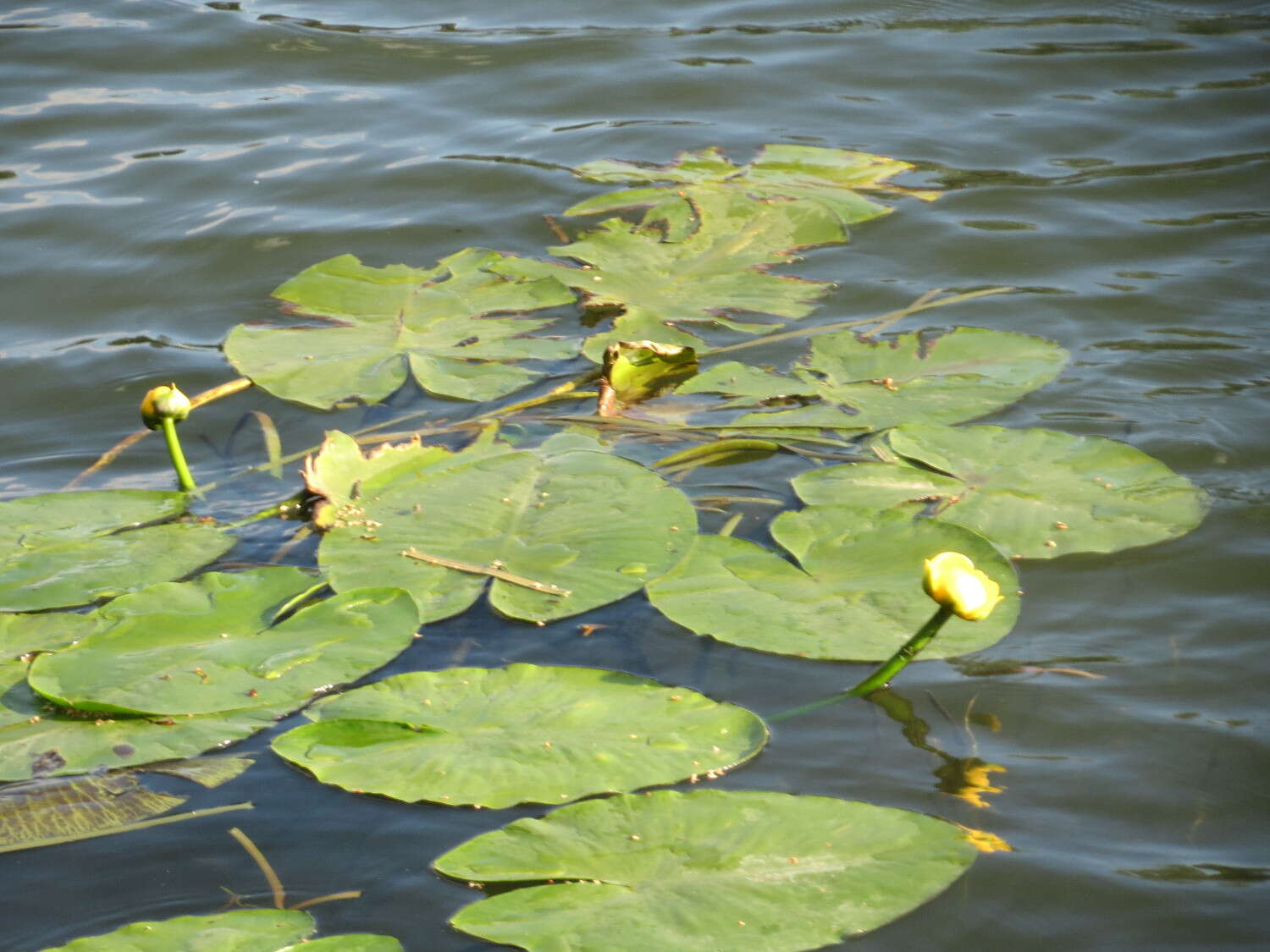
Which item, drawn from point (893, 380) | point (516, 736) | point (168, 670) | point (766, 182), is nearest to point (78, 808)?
point (168, 670)

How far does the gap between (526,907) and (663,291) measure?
169 centimetres

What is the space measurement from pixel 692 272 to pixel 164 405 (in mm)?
1237

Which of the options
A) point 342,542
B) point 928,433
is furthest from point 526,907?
point 928,433

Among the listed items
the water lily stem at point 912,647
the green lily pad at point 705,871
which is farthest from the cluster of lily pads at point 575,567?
the water lily stem at point 912,647

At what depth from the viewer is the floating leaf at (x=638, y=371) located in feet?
7.45

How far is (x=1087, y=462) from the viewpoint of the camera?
199 centimetres

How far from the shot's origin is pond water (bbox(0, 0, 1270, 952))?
138 centimetres

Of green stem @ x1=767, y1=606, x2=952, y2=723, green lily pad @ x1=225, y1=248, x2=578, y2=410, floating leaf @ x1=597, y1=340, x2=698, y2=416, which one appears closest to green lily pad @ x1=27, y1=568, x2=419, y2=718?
green stem @ x1=767, y1=606, x2=952, y2=723

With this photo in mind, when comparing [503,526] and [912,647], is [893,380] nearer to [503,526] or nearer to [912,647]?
[503,526]

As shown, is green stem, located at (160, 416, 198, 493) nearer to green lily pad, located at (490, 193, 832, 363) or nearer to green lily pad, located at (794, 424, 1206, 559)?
green lily pad, located at (490, 193, 832, 363)

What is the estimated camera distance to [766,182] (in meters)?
3.18

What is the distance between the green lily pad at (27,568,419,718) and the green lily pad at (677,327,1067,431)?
0.87 m

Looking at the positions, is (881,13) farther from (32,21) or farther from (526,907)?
(526,907)

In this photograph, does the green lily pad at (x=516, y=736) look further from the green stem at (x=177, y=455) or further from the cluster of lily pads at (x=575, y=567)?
the green stem at (x=177, y=455)
